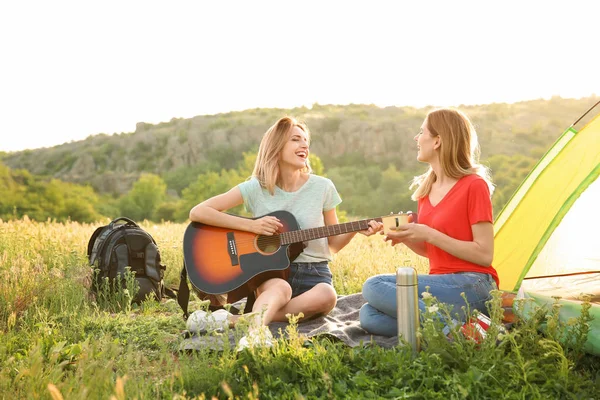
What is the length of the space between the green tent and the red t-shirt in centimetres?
53

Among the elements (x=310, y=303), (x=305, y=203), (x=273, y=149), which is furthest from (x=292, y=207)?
(x=310, y=303)

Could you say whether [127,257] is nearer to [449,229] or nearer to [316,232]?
[316,232]

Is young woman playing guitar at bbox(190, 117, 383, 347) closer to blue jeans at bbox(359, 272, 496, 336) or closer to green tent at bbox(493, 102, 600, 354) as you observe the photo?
blue jeans at bbox(359, 272, 496, 336)

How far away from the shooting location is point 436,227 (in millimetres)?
4105

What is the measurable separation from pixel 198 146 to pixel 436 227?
47802 mm

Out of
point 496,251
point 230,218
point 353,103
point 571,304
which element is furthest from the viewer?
point 353,103

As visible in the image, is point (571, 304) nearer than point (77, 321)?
Yes

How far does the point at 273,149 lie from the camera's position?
4898mm

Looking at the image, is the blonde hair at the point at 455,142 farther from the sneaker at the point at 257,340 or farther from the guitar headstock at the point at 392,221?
the sneaker at the point at 257,340

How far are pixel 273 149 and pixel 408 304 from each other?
73.3 inches

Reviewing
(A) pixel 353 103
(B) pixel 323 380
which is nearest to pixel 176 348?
(B) pixel 323 380

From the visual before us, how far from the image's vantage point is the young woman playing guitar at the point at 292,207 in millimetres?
4707

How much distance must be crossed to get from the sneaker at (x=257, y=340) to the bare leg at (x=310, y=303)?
0.93m

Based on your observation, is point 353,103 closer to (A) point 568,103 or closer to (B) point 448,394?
(A) point 568,103
